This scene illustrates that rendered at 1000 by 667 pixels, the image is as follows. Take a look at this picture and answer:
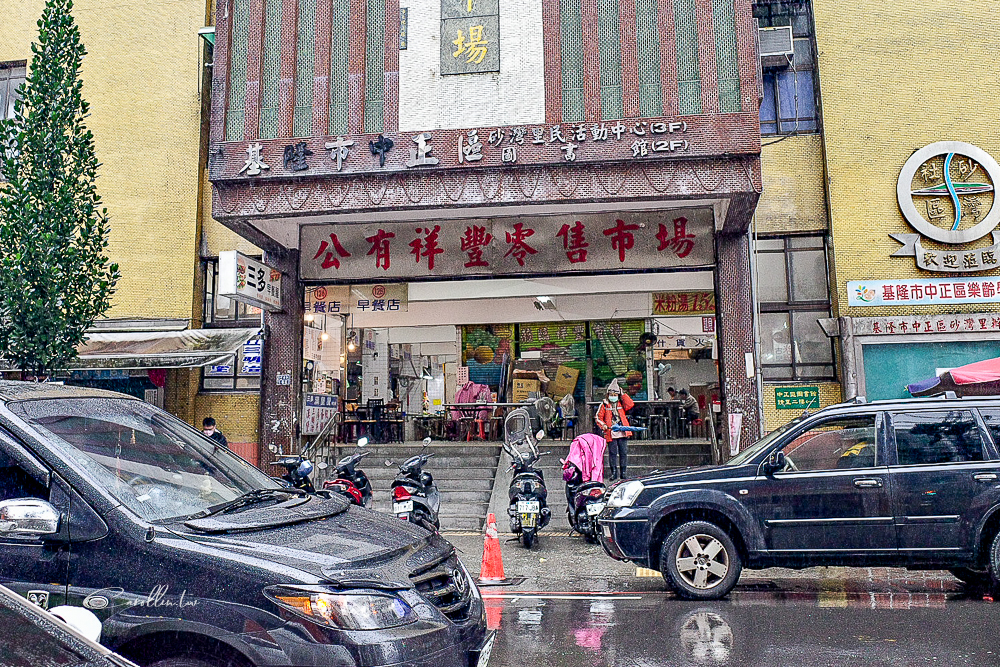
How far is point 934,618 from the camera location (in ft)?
21.8

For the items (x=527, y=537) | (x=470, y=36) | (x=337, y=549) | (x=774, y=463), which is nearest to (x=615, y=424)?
(x=527, y=537)

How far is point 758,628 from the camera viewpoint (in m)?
6.38

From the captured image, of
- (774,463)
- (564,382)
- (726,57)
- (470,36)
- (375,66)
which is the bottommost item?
(774,463)

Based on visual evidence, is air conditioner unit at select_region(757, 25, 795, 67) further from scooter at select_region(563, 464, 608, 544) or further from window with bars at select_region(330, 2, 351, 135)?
scooter at select_region(563, 464, 608, 544)

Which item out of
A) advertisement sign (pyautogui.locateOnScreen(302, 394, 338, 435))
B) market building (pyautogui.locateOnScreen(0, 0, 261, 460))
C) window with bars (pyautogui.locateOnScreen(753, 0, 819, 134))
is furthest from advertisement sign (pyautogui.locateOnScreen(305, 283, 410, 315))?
window with bars (pyautogui.locateOnScreen(753, 0, 819, 134))

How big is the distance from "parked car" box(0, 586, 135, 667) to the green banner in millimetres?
14962

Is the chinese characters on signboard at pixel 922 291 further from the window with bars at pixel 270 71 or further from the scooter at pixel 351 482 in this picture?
the window with bars at pixel 270 71

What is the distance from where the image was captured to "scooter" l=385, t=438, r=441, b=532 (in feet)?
33.6

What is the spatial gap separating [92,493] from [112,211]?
15417 millimetres

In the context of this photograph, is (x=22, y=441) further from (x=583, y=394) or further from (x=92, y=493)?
(x=583, y=394)

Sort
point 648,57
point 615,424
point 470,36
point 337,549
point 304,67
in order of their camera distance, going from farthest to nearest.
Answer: point 304,67
point 615,424
point 470,36
point 648,57
point 337,549

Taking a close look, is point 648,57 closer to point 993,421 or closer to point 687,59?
point 687,59

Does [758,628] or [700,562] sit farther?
[700,562]

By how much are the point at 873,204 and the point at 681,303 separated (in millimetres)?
5273
